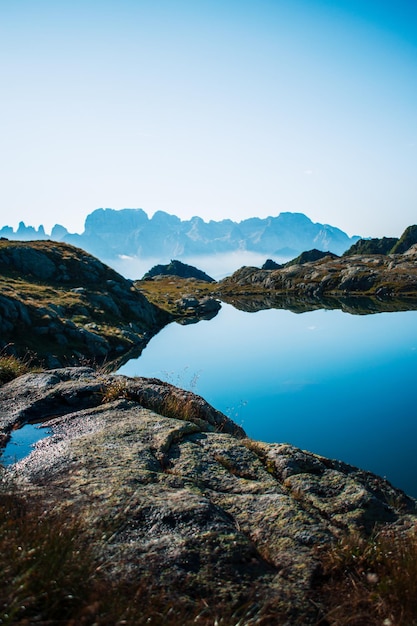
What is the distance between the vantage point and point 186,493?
7.54 metres

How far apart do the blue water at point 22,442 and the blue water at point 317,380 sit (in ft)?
32.5

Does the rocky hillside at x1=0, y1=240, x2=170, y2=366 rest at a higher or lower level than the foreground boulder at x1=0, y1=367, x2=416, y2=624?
higher

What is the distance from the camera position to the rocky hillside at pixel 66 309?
2254 inches

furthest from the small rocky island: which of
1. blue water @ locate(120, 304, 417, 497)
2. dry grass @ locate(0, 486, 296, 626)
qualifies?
blue water @ locate(120, 304, 417, 497)

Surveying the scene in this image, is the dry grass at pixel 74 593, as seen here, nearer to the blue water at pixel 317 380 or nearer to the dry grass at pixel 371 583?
the dry grass at pixel 371 583

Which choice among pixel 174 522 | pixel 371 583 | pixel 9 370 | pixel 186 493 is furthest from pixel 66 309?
pixel 371 583

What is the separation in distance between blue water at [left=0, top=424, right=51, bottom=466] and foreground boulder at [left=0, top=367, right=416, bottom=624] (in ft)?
0.98

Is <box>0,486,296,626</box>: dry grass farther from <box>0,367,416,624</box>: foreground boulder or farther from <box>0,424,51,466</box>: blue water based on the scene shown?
<box>0,424,51,466</box>: blue water

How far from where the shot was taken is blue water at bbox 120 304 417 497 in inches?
1090

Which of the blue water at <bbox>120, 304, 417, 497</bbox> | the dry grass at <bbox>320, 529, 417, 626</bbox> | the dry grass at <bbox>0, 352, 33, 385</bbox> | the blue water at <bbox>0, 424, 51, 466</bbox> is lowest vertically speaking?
the blue water at <bbox>120, 304, 417, 497</bbox>

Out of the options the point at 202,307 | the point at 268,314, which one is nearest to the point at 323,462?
the point at 268,314

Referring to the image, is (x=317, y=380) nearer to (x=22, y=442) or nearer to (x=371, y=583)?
(x=22, y=442)

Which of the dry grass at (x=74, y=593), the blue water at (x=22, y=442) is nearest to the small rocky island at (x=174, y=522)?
the dry grass at (x=74, y=593)

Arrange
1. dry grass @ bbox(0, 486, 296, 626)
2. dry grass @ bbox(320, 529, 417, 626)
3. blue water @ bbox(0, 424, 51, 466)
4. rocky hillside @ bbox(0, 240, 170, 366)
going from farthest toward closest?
1. rocky hillside @ bbox(0, 240, 170, 366)
2. blue water @ bbox(0, 424, 51, 466)
3. dry grass @ bbox(320, 529, 417, 626)
4. dry grass @ bbox(0, 486, 296, 626)
